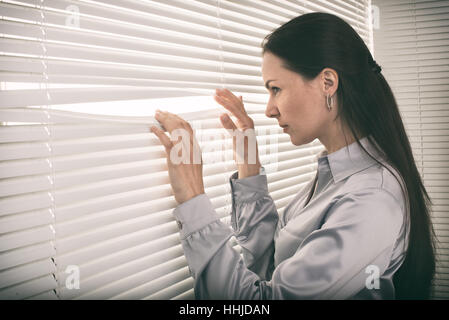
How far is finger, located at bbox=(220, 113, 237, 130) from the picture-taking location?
95cm

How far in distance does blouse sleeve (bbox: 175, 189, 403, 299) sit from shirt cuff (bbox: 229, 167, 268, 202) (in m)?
0.25

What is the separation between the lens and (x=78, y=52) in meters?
0.68

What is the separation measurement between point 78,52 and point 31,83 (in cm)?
12

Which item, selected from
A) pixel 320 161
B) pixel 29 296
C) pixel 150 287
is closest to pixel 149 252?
pixel 150 287

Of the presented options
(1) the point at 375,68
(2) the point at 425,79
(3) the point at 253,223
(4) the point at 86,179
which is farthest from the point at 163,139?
(2) the point at 425,79

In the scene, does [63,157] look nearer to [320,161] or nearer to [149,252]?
[149,252]

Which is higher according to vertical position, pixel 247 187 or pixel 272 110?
pixel 272 110

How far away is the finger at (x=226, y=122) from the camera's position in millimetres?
952

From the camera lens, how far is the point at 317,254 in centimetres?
67

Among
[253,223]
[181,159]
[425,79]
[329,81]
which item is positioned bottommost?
[253,223]

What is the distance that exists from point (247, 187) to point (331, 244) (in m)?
0.38

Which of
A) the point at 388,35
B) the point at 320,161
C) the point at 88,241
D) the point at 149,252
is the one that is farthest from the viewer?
the point at 388,35

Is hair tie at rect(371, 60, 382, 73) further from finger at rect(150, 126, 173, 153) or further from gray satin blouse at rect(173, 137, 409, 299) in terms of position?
finger at rect(150, 126, 173, 153)

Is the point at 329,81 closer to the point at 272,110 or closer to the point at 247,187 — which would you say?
the point at 272,110
